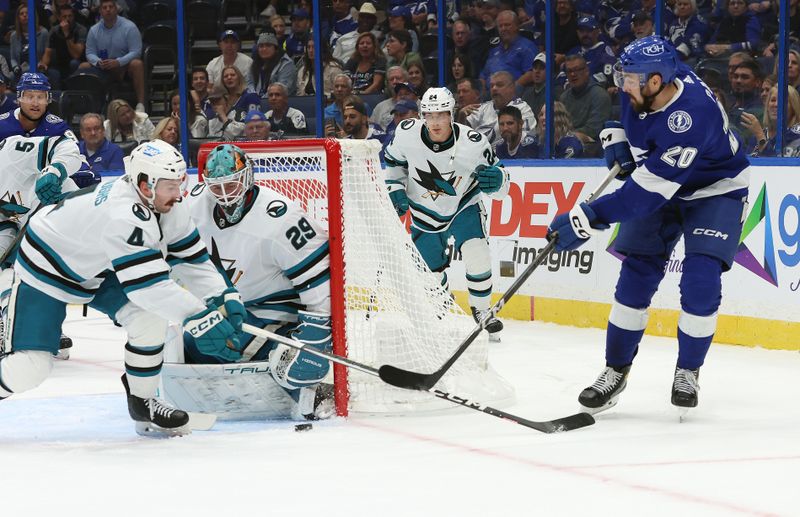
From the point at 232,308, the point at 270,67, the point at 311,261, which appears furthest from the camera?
the point at 270,67

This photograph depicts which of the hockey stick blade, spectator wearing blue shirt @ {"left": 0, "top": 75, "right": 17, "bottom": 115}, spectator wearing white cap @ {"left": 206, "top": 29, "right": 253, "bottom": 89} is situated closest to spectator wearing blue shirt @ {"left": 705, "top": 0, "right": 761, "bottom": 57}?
the hockey stick blade

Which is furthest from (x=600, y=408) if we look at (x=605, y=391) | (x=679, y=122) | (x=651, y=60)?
(x=651, y=60)

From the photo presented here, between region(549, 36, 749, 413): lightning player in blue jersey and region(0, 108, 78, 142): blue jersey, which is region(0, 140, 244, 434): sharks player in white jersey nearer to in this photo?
region(549, 36, 749, 413): lightning player in blue jersey

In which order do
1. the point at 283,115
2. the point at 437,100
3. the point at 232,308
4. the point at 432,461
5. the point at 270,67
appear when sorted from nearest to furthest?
the point at 432,461 < the point at 232,308 < the point at 437,100 < the point at 283,115 < the point at 270,67

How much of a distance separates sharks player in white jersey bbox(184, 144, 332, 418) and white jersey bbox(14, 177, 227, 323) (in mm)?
233

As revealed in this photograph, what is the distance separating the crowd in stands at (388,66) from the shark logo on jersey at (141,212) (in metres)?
3.11

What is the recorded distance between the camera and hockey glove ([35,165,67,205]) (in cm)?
515

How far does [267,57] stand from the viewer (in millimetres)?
7789

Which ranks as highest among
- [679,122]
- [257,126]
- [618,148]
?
[679,122]

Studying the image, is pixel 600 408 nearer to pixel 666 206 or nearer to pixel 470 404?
pixel 470 404

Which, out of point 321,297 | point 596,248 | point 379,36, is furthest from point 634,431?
point 379,36

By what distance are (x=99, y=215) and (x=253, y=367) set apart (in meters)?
0.71

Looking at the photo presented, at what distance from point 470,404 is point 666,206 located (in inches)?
36.1

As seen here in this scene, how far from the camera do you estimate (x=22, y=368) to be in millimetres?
Answer: 3453
